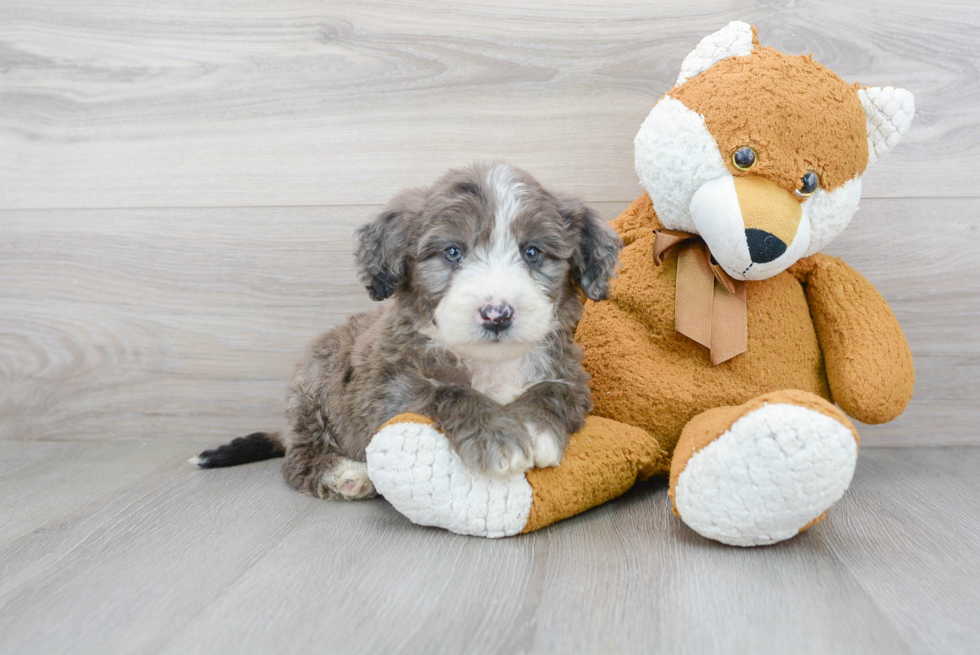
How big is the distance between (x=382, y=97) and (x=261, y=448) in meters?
1.18

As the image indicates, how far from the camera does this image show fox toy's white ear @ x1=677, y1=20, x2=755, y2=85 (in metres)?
1.68

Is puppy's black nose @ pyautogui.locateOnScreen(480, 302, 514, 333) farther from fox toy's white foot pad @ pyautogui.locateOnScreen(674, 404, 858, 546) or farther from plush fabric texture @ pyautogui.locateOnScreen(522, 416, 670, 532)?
fox toy's white foot pad @ pyautogui.locateOnScreen(674, 404, 858, 546)

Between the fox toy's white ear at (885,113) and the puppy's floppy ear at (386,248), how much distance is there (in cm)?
108

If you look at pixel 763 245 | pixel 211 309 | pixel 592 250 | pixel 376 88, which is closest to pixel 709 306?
pixel 763 245

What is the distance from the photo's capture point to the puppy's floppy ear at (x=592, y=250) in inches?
64.1

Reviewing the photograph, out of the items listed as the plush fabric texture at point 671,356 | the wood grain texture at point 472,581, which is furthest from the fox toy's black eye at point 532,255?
the wood grain texture at point 472,581

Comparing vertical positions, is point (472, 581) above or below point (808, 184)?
below

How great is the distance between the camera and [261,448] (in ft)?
7.35

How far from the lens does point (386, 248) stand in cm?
159

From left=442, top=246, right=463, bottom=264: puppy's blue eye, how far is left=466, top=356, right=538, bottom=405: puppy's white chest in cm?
26

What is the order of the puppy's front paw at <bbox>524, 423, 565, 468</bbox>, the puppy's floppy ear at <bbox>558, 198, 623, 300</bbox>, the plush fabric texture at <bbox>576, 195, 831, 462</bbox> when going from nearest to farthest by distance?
the puppy's front paw at <bbox>524, 423, 565, 468</bbox>
the puppy's floppy ear at <bbox>558, 198, 623, 300</bbox>
the plush fabric texture at <bbox>576, 195, 831, 462</bbox>

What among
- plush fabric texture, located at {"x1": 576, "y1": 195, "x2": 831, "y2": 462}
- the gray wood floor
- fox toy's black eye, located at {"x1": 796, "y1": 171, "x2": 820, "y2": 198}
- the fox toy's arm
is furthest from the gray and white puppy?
the fox toy's arm

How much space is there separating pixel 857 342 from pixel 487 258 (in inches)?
36.8

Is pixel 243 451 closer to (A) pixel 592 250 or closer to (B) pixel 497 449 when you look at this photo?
(B) pixel 497 449
